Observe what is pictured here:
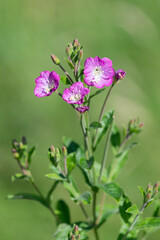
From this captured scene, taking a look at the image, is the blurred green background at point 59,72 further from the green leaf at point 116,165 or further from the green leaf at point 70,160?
the green leaf at point 70,160

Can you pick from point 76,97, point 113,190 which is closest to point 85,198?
point 113,190

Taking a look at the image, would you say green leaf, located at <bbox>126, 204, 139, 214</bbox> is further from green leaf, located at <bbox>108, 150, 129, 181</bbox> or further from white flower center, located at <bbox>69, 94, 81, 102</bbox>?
white flower center, located at <bbox>69, 94, 81, 102</bbox>

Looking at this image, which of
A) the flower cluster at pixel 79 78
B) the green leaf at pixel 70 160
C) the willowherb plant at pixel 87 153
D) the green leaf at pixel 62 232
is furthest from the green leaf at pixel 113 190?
the flower cluster at pixel 79 78

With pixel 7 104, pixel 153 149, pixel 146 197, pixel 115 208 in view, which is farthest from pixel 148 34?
pixel 146 197

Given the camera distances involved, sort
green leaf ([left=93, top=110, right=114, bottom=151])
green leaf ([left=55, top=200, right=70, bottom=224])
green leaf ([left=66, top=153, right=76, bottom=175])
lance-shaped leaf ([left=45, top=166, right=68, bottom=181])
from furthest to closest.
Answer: green leaf ([left=55, top=200, right=70, bottom=224]) → green leaf ([left=93, top=110, right=114, bottom=151]) → green leaf ([left=66, top=153, right=76, bottom=175]) → lance-shaped leaf ([left=45, top=166, right=68, bottom=181])

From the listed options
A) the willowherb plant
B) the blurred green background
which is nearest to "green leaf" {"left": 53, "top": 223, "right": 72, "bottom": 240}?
the willowherb plant

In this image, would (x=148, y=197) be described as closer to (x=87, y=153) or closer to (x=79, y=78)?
(x=87, y=153)
